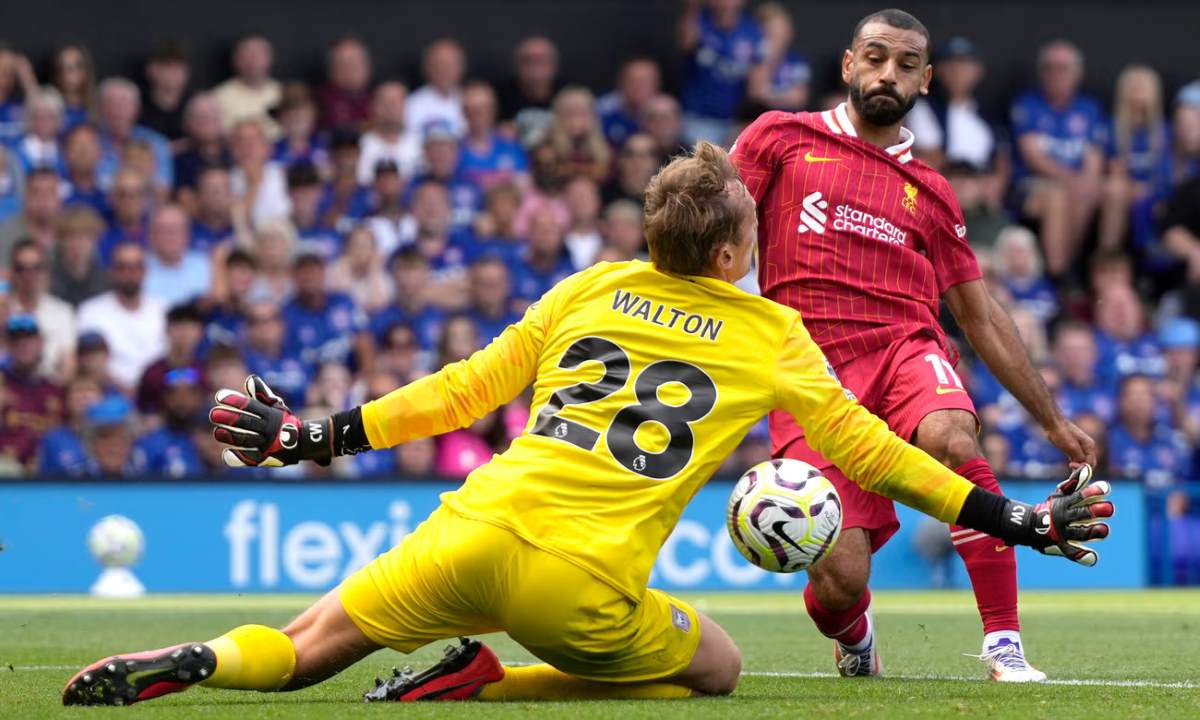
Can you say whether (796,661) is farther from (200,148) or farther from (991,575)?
(200,148)

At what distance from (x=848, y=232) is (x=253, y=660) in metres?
2.77

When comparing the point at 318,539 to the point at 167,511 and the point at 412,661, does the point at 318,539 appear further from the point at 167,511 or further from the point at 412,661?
the point at 412,661

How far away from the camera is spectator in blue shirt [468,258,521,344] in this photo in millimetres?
14180

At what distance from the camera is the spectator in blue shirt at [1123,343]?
1534 centimetres

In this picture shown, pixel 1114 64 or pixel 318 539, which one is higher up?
pixel 1114 64

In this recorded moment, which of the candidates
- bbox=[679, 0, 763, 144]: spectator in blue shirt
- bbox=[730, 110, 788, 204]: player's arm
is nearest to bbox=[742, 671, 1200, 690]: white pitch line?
bbox=[730, 110, 788, 204]: player's arm

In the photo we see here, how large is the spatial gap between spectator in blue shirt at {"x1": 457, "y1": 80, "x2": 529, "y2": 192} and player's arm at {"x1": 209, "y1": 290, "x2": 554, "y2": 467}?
10.2 m

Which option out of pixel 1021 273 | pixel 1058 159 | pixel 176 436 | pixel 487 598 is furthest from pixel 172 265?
pixel 487 598

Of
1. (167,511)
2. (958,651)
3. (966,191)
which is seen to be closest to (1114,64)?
(966,191)

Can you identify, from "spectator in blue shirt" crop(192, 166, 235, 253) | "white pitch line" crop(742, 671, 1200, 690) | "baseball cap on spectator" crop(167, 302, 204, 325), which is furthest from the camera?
"spectator in blue shirt" crop(192, 166, 235, 253)

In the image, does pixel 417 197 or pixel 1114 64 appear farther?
pixel 1114 64

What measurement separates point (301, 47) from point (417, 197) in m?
2.98

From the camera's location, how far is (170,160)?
15.0 m

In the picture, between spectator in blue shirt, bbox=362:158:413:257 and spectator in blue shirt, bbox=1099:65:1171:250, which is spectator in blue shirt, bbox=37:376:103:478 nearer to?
spectator in blue shirt, bbox=362:158:413:257
